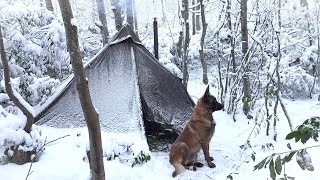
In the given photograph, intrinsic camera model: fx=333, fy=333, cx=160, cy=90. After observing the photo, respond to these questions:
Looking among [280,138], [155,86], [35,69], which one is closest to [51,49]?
[35,69]

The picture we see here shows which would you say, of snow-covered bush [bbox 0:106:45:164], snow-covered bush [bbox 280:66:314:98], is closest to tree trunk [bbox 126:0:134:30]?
snow-covered bush [bbox 0:106:45:164]

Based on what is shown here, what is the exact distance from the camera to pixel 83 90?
266cm

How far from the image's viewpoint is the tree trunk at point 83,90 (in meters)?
2.54

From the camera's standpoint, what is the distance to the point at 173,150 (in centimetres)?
489

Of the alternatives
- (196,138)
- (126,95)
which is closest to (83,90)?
(196,138)

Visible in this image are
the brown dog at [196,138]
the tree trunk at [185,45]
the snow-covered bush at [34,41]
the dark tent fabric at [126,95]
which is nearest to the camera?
the brown dog at [196,138]

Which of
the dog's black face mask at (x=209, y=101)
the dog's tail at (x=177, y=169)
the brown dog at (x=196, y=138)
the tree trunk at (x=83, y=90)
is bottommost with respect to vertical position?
the dog's tail at (x=177, y=169)

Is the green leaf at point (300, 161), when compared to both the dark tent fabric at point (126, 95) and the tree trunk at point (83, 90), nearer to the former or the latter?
the tree trunk at point (83, 90)

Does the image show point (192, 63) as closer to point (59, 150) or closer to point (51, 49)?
point (51, 49)

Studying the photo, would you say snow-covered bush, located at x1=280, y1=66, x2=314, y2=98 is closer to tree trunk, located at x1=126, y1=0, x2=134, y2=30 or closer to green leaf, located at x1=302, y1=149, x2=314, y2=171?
tree trunk, located at x1=126, y1=0, x2=134, y2=30

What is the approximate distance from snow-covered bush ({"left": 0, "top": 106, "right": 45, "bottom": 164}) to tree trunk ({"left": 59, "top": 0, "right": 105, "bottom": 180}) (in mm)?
1507

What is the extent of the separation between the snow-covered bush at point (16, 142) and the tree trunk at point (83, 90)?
4.94ft

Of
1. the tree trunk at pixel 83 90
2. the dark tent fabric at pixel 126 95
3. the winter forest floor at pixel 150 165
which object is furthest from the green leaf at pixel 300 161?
the dark tent fabric at pixel 126 95

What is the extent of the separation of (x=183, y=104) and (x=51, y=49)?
153 inches
